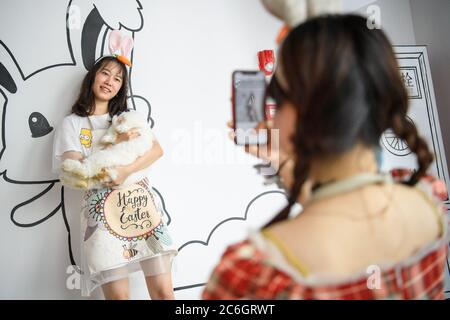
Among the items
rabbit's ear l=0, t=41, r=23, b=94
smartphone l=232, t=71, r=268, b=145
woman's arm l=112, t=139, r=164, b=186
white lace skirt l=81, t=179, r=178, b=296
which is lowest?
white lace skirt l=81, t=179, r=178, b=296

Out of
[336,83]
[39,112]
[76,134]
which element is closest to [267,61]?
[76,134]

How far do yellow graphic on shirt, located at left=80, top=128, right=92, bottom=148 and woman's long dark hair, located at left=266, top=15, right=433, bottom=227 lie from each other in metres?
0.95

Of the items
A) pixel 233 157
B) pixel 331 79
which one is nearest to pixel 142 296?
pixel 233 157

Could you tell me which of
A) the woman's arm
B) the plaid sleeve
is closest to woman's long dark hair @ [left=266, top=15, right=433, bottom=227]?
the plaid sleeve

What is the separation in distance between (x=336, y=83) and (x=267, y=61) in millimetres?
1205

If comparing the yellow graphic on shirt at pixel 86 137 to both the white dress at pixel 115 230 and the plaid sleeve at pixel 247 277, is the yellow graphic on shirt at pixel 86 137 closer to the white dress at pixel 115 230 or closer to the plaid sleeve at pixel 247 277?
the white dress at pixel 115 230

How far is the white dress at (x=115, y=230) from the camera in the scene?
3.63 ft

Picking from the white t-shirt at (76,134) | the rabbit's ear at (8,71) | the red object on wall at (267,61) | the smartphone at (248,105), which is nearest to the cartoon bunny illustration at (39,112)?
the rabbit's ear at (8,71)

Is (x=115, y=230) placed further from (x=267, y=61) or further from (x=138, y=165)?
(x=267, y=61)

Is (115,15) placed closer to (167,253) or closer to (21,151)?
(21,151)

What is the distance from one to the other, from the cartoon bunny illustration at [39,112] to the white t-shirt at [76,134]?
142 mm

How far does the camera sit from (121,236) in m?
1.13

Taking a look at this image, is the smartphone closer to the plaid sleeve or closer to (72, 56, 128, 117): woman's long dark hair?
the plaid sleeve

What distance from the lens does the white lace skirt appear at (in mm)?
1104
